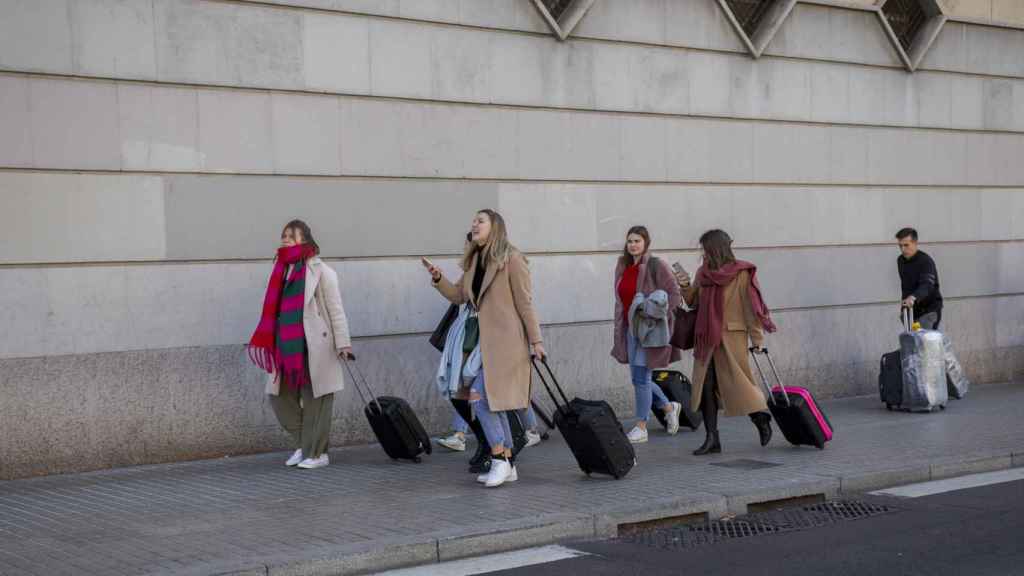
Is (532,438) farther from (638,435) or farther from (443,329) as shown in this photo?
(443,329)

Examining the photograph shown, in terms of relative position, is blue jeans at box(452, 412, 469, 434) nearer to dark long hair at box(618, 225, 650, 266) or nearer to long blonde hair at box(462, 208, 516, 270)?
dark long hair at box(618, 225, 650, 266)

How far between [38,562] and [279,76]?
481 cm

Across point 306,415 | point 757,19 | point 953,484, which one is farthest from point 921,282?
point 306,415

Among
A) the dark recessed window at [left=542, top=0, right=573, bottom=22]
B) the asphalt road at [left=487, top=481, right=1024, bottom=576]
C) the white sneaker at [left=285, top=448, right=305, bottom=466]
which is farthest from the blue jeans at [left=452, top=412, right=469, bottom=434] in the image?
the dark recessed window at [left=542, top=0, right=573, bottom=22]

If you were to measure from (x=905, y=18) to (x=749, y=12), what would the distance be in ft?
8.22

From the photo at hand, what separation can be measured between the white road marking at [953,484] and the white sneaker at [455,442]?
3.26 metres

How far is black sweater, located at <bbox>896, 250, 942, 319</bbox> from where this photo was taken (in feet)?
41.7

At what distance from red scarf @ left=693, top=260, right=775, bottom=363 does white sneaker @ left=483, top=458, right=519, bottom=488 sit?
2233mm

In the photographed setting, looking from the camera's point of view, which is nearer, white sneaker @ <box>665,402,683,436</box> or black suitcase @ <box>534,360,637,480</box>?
black suitcase @ <box>534,360,637,480</box>

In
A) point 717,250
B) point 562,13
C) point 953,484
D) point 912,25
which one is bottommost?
point 953,484

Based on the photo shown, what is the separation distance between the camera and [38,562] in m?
6.35

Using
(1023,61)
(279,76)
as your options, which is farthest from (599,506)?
(1023,61)

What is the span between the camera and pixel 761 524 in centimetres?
755

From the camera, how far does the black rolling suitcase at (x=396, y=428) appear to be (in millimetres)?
9242
